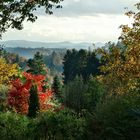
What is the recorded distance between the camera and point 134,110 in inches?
380

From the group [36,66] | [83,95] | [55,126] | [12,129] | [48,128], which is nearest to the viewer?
[55,126]

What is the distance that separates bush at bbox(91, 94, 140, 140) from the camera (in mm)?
9672

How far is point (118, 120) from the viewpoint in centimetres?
1008

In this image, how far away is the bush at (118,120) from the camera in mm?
9672

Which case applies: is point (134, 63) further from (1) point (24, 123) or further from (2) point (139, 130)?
(2) point (139, 130)

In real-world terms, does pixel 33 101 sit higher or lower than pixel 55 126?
lower

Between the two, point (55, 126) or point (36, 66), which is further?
point (36, 66)

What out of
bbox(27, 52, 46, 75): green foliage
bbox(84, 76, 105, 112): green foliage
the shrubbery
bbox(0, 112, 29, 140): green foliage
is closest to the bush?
the shrubbery

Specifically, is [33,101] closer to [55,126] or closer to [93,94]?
[55,126]

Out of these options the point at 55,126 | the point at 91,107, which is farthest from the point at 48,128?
the point at 91,107

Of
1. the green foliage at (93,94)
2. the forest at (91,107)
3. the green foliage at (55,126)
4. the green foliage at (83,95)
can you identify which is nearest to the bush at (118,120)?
the forest at (91,107)

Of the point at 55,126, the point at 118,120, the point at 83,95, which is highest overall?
the point at 118,120

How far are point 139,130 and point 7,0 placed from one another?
7.66m

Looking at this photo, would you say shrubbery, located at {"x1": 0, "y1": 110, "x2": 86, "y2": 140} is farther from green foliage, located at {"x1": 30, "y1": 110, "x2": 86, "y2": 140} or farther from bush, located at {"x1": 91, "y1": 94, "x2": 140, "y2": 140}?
bush, located at {"x1": 91, "y1": 94, "x2": 140, "y2": 140}
